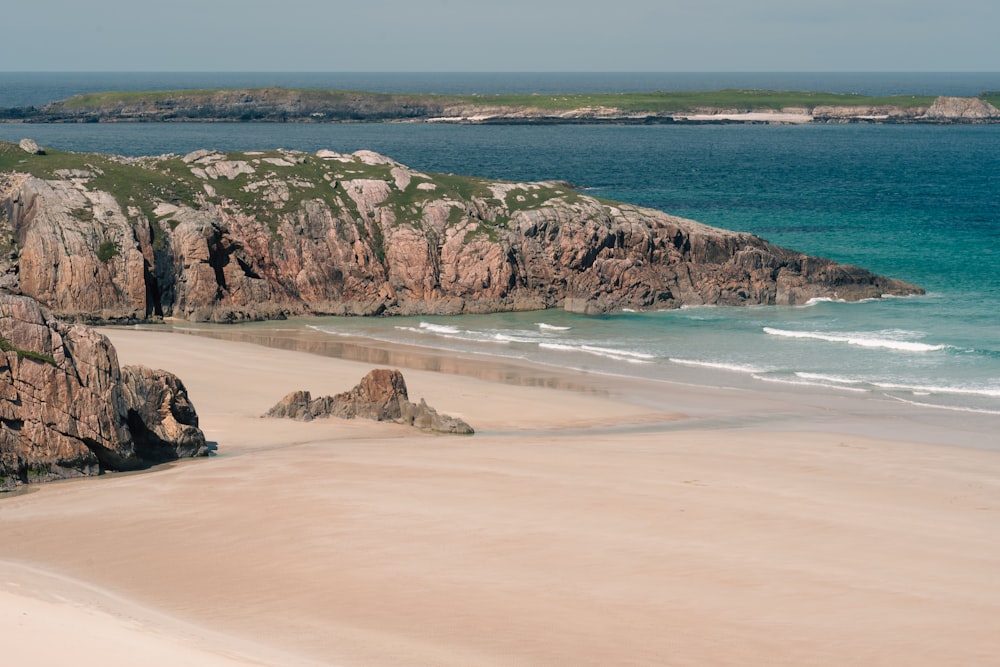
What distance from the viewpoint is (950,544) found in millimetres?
16047

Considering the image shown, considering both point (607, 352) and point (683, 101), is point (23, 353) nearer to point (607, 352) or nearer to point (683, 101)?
point (607, 352)

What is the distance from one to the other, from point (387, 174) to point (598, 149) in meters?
71.8

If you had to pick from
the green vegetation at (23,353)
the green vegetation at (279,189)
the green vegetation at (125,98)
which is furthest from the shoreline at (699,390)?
the green vegetation at (125,98)

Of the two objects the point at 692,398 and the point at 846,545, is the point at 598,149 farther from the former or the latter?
the point at 846,545

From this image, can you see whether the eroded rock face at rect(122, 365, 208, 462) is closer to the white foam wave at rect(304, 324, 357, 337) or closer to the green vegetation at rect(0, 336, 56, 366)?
the green vegetation at rect(0, 336, 56, 366)

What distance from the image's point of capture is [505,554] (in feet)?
47.6

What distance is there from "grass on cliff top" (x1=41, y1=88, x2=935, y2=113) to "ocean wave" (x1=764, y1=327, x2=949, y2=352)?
136 meters

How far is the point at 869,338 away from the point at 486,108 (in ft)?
463

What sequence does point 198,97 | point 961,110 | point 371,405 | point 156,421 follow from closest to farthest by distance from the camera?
1. point 156,421
2. point 371,405
3. point 198,97
4. point 961,110

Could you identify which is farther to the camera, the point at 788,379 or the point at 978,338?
the point at 978,338

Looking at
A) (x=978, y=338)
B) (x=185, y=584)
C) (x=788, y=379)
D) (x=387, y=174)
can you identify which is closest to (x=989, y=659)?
(x=185, y=584)

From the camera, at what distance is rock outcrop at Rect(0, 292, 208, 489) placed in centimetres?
1741

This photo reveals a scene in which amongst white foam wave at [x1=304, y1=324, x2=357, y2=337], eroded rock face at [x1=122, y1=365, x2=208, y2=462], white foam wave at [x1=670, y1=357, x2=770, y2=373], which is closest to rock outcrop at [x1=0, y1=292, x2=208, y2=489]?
eroded rock face at [x1=122, y1=365, x2=208, y2=462]

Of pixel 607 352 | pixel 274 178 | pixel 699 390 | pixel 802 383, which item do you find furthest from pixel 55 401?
pixel 274 178
